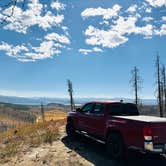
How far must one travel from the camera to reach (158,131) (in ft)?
34.0

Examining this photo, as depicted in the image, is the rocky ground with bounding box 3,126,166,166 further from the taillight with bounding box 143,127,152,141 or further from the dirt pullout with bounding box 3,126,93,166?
the taillight with bounding box 143,127,152,141

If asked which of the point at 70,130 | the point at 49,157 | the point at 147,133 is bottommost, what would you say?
the point at 49,157

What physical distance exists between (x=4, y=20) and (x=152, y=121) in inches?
277

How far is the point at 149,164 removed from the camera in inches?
472

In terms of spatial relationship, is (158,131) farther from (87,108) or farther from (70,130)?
(70,130)

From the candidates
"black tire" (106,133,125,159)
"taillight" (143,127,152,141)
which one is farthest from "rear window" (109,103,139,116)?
"taillight" (143,127,152,141)

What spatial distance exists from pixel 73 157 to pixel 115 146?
207 centimetres

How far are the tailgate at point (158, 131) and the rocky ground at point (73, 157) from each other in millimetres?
1950

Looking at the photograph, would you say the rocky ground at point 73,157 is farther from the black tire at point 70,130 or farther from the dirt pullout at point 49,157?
the black tire at point 70,130

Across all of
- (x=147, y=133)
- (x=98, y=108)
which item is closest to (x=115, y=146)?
(x=147, y=133)

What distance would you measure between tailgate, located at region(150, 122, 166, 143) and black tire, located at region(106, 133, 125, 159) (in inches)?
58.7

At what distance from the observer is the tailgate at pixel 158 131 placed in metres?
10.3

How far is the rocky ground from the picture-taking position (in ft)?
40.1

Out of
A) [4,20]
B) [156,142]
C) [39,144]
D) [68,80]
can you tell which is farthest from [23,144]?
[68,80]
